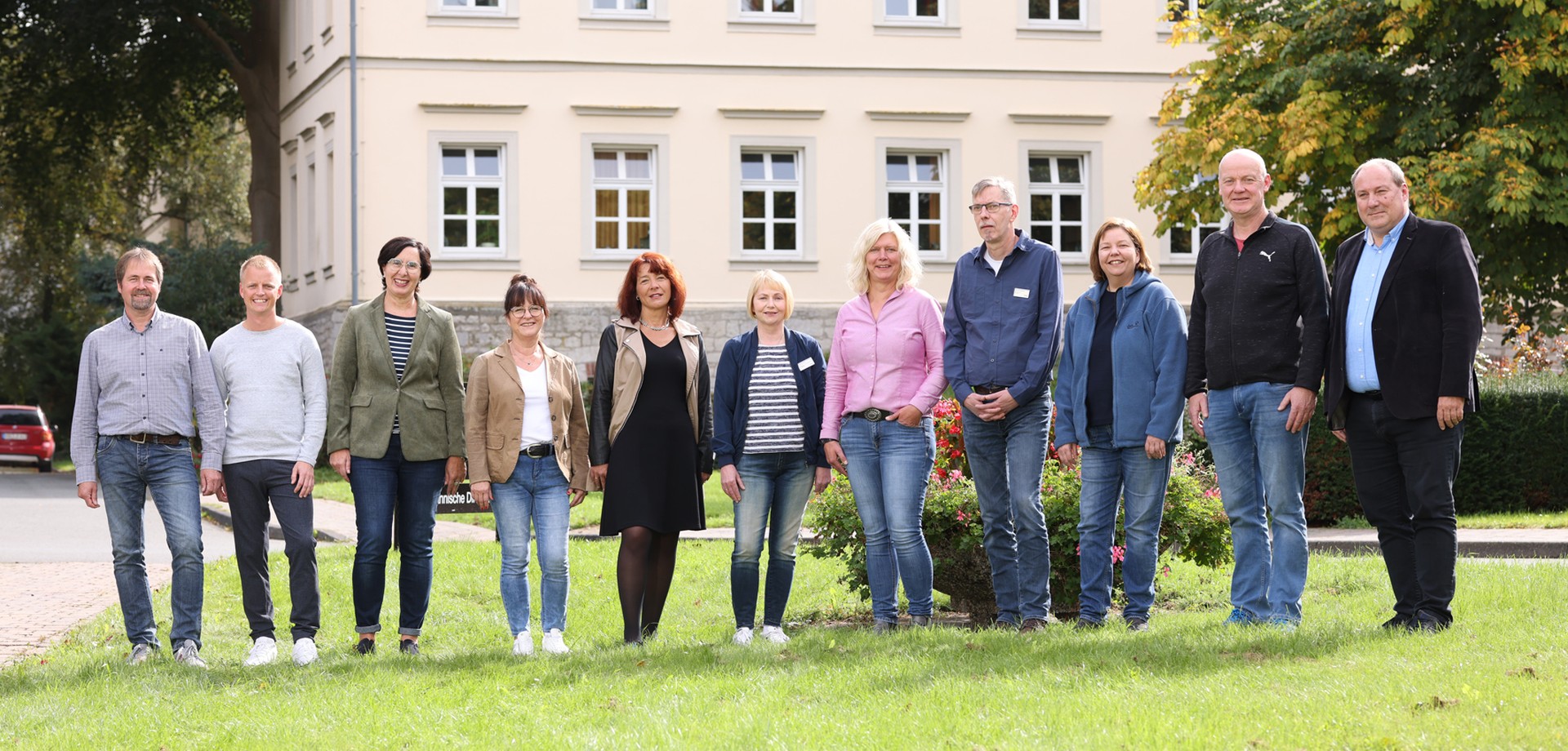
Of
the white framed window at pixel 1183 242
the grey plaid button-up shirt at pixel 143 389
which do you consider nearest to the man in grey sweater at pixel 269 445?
the grey plaid button-up shirt at pixel 143 389

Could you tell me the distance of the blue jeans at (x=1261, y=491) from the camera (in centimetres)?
740

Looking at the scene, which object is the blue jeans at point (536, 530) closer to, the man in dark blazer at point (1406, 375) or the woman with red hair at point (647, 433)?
the woman with red hair at point (647, 433)

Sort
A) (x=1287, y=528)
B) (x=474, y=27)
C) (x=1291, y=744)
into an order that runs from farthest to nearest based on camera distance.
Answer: (x=474, y=27)
(x=1287, y=528)
(x=1291, y=744)

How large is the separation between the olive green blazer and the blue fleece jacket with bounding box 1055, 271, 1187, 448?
9.99ft

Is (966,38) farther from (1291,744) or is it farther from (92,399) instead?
(1291,744)

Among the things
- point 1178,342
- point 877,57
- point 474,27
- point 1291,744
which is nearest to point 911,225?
point 877,57

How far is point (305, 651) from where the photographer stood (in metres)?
7.70

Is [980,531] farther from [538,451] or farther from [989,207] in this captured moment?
[538,451]

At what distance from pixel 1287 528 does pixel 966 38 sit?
21623mm

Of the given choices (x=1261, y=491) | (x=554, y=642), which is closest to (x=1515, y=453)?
(x=1261, y=491)

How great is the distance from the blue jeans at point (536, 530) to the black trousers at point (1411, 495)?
371cm

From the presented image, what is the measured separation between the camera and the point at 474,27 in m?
27.0

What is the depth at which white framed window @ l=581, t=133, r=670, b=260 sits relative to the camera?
89.4 ft

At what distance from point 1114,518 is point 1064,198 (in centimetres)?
2098
